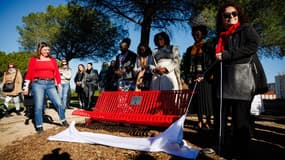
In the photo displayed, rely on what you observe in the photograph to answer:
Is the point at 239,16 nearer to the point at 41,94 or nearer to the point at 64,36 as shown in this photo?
the point at 41,94

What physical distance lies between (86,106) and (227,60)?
787cm

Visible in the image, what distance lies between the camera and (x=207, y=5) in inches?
395

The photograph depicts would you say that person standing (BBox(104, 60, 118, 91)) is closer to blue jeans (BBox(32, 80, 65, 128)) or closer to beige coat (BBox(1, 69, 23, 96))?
blue jeans (BBox(32, 80, 65, 128))

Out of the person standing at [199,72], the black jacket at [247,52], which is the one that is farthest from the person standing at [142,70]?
the black jacket at [247,52]

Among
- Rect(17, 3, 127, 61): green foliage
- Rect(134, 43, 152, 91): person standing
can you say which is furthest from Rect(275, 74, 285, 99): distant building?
Rect(134, 43, 152, 91): person standing

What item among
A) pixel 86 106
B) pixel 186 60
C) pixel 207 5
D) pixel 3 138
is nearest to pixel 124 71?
pixel 186 60

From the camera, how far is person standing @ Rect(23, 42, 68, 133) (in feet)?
15.5

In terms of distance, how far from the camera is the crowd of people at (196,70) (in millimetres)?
2543

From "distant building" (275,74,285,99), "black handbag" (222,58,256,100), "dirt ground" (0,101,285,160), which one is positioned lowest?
"dirt ground" (0,101,285,160)

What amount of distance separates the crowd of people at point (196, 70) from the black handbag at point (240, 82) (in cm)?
5

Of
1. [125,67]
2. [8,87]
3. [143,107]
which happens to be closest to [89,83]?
[8,87]

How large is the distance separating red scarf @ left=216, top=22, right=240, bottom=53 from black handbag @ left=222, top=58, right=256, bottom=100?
281mm

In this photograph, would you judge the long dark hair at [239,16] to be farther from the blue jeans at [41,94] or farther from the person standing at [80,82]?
the person standing at [80,82]

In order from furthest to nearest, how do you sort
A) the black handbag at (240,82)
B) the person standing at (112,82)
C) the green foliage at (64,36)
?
the green foliage at (64,36) → the person standing at (112,82) → the black handbag at (240,82)
